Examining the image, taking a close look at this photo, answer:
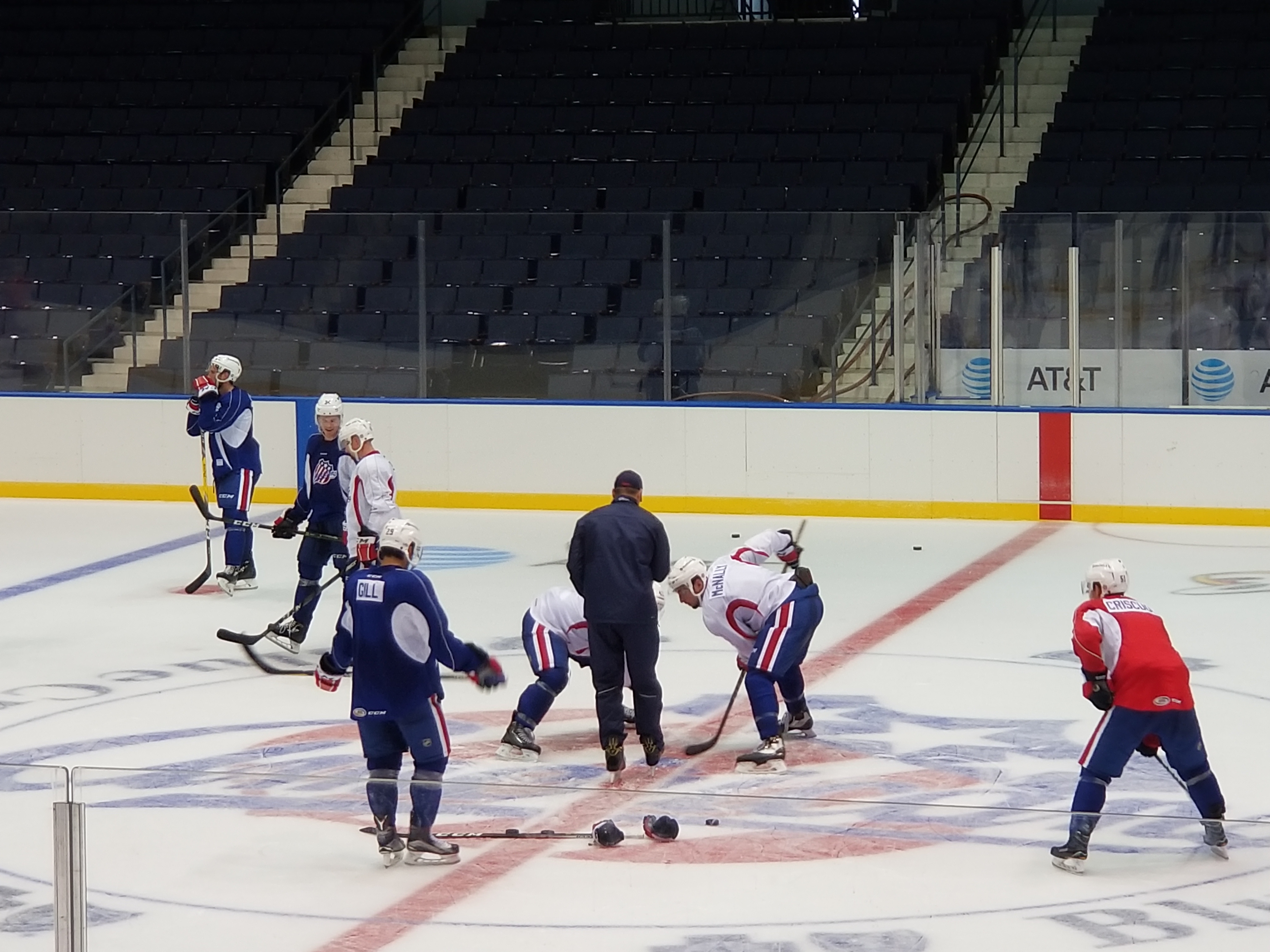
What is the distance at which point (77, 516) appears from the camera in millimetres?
13766

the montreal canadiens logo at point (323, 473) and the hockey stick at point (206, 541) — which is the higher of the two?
the montreal canadiens logo at point (323, 473)

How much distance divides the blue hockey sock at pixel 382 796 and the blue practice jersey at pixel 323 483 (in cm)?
514

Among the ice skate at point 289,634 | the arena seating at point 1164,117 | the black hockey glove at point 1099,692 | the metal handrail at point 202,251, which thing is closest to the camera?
the black hockey glove at point 1099,692

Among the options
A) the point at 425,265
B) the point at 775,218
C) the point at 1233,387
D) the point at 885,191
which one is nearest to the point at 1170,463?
the point at 1233,387

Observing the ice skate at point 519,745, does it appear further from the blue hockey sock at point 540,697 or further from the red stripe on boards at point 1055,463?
the red stripe on boards at point 1055,463

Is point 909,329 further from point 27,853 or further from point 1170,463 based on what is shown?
point 27,853

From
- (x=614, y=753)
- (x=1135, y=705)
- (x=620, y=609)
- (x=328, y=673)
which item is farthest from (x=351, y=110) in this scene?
(x=1135, y=705)

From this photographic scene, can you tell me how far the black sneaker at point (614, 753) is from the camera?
658 cm

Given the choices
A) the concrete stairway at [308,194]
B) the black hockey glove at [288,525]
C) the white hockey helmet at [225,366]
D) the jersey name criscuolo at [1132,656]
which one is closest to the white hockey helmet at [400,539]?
the jersey name criscuolo at [1132,656]

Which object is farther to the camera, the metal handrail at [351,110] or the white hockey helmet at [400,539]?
the metal handrail at [351,110]

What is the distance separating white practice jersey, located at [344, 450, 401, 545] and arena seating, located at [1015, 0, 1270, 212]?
8.36m

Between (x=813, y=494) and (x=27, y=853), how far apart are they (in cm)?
981

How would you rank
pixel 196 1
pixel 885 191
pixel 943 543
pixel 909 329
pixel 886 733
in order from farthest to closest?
pixel 196 1 < pixel 885 191 < pixel 909 329 < pixel 943 543 < pixel 886 733

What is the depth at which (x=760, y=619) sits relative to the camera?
22.6 feet
